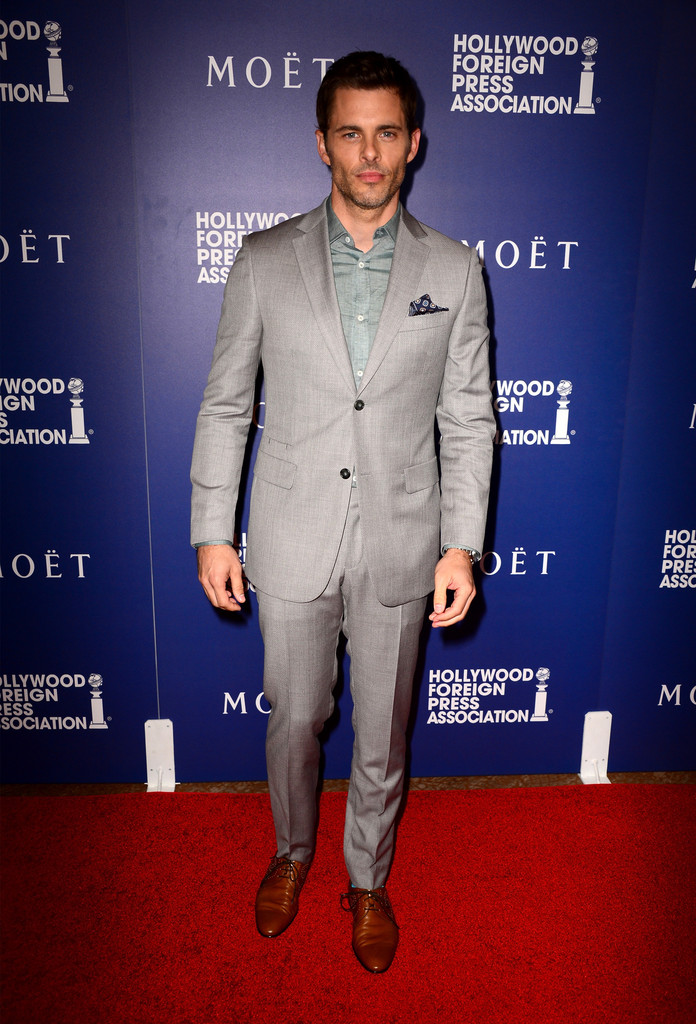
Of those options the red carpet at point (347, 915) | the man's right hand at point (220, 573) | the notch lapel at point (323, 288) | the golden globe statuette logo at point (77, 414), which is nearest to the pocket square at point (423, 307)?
the notch lapel at point (323, 288)

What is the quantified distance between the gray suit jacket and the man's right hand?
1.5 inches

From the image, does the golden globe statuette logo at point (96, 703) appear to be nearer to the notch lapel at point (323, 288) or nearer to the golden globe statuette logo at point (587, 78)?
the notch lapel at point (323, 288)

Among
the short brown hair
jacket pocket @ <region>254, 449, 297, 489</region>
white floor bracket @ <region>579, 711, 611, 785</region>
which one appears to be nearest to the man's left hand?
jacket pocket @ <region>254, 449, 297, 489</region>

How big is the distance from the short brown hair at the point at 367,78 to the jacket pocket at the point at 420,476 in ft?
2.64

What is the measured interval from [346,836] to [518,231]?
6.12ft

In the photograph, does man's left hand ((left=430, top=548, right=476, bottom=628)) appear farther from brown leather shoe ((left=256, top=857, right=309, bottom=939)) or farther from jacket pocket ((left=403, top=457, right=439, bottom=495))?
brown leather shoe ((left=256, top=857, right=309, bottom=939))

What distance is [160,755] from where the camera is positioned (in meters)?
2.62

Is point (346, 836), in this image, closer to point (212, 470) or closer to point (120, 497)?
point (212, 470)

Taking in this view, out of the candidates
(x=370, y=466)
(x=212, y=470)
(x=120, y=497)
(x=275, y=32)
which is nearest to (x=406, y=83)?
(x=275, y=32)

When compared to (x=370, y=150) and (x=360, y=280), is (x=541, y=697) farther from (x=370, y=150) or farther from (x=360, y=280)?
(x=370, y=150)

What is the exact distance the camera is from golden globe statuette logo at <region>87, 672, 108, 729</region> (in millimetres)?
2561

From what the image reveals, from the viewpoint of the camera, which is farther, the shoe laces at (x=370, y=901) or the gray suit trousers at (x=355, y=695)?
the shoe laces at (x=370, y=901)

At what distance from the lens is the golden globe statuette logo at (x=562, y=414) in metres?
2.41

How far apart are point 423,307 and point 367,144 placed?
1.27ft
